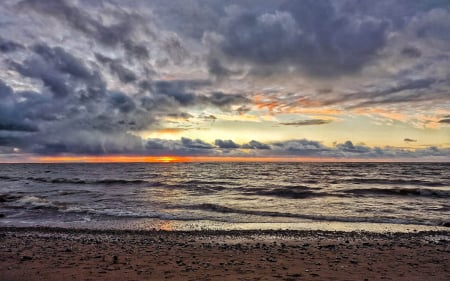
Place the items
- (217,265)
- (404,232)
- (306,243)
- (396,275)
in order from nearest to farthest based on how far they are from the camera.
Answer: (396,275) < (217,265) < (306,243) < (404,232)

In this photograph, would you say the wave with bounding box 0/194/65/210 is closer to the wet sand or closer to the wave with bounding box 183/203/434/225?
the wet sand

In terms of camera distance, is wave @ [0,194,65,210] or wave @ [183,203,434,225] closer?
wave @ [183,203,434,225]

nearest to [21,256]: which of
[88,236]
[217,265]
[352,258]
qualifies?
[88,236]

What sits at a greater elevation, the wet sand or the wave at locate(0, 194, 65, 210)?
the wet sand

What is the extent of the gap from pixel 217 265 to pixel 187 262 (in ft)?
3.12

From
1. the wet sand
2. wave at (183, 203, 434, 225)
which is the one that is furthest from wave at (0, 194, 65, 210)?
wave at (183, 203, 434, 225)

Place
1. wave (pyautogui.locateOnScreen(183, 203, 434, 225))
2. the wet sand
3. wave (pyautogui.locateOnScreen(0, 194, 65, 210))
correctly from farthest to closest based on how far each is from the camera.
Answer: wave (pyautogui.locateOnScreen(0, 194, 65, 210)), wave (pyautogui.locateOnScreen(183, 203, 434, 225)), the wet sand

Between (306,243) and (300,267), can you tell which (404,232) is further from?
(300,267)

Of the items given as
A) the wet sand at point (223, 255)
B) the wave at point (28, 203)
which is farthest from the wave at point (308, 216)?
the wave at point (28, 203)

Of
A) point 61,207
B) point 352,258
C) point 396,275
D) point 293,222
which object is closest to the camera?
point 396,275

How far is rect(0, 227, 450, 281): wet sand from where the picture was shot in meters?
8.55

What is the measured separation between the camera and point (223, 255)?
34.2 feet

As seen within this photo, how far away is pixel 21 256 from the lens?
10281 millimetres

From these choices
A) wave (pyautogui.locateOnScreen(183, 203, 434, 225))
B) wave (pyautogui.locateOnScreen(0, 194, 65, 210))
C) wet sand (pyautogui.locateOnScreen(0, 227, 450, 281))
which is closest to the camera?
wet sand (pyautogui.locateOnScreen(0, 227, 450, 281))
